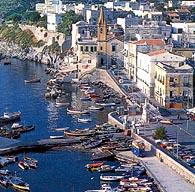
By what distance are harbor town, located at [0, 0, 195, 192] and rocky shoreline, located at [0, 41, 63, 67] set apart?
130mm

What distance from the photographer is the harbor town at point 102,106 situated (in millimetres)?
27417

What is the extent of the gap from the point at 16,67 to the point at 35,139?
26.9 metres

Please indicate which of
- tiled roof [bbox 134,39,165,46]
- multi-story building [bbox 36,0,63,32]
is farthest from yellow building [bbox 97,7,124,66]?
multi-story building [bbox 36,0,63,32]

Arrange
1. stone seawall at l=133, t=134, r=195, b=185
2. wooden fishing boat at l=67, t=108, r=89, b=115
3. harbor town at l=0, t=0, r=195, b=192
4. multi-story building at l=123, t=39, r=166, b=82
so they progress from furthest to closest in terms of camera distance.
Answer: multi-story building at l=123, t=39, r=166, b=82 < wooden fishing boat at l=67, t=108, r=89, b=115 < harbor town at l=0, t=0, r=195, b=192 < stone seawall at l=133, t=134, r=195, b=185

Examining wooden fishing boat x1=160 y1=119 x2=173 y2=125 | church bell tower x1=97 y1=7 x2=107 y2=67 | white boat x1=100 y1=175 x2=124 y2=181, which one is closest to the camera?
white boat x1=100 y1=175 x2=124 y2=181

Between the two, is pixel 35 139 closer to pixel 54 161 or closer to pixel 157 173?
pixel 54 161

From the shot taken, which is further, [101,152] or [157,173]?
[101,152]

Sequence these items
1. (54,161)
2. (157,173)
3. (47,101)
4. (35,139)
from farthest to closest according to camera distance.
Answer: (47,101)
(35,139)
(54,161)
(157,173)

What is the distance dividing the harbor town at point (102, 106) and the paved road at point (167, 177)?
0.03m

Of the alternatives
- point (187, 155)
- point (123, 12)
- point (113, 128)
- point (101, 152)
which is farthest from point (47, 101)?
point (123, 12)

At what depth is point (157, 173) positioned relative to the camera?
2692cm

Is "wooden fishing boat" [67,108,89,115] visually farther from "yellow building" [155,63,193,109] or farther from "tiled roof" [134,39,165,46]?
"tiled roof" [134,39,165,46]

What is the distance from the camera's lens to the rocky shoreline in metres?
60.4

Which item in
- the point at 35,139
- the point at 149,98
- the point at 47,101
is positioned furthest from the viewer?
the point at 47,101
